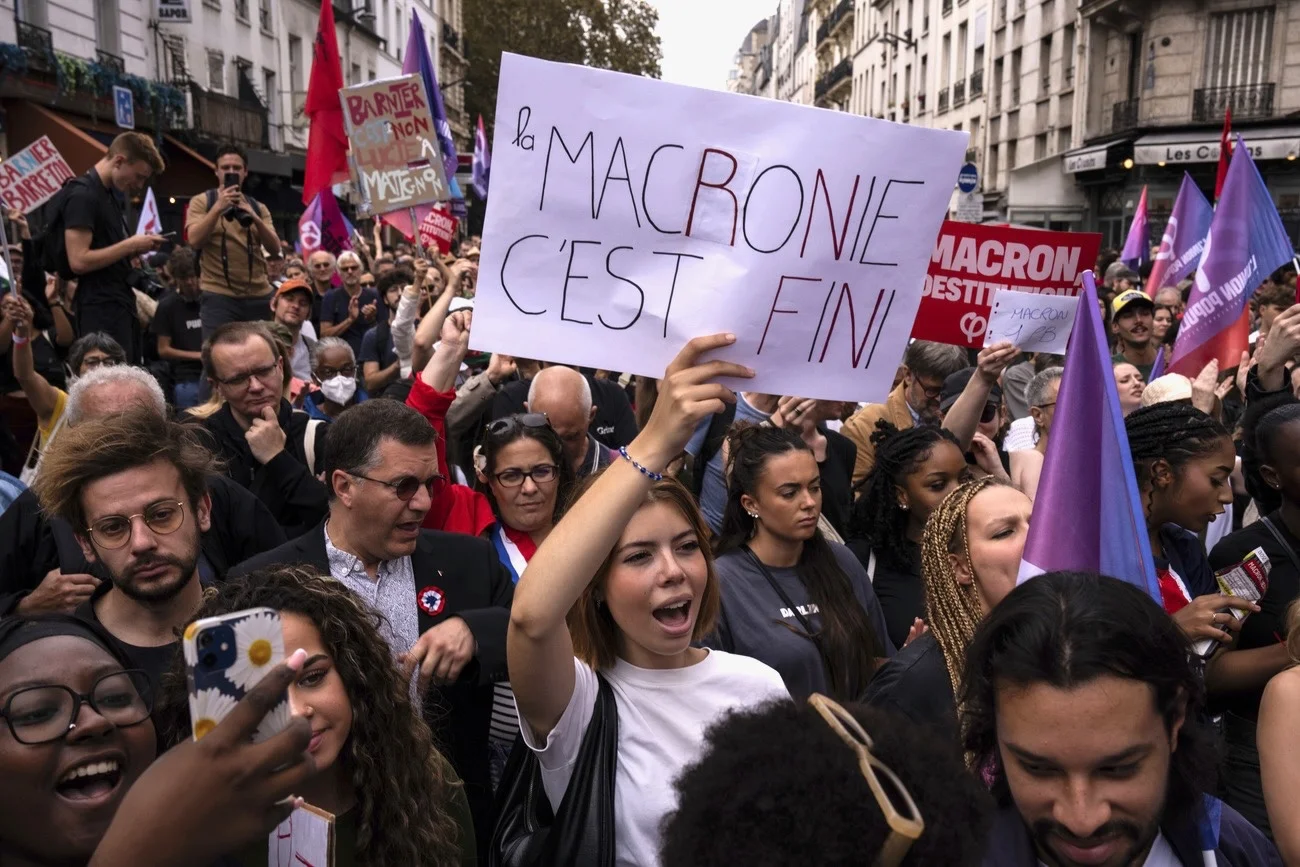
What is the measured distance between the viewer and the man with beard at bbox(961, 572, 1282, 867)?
1837 mm

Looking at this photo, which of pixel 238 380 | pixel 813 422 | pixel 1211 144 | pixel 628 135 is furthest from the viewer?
pixel 1211 144

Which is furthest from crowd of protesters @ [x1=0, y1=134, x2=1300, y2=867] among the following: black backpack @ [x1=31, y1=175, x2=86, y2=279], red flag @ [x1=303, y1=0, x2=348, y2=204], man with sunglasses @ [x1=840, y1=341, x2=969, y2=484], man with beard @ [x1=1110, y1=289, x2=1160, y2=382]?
red flag @ [x1=303, y1=0, x2=348, y2=204]

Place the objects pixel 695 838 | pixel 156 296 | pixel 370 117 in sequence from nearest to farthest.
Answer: pixel 695 838 < pixel 370 117 < pixel 156 296

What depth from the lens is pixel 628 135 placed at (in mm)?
2520

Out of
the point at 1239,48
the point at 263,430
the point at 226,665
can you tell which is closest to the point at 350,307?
the point at 263,430

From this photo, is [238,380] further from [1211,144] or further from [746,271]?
[1211,144]

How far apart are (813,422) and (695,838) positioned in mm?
3612

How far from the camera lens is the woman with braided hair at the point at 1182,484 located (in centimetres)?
371

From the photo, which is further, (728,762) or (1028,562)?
(1028,562)

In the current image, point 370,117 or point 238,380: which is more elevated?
point 370,117

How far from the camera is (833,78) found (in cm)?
7188

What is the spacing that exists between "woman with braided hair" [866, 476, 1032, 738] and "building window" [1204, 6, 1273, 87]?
93.7 ft

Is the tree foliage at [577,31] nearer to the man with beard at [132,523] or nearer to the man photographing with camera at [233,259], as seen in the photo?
the man photographing with camera at [233,259]

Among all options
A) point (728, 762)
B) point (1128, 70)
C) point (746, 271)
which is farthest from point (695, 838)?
point (1128, 70)
